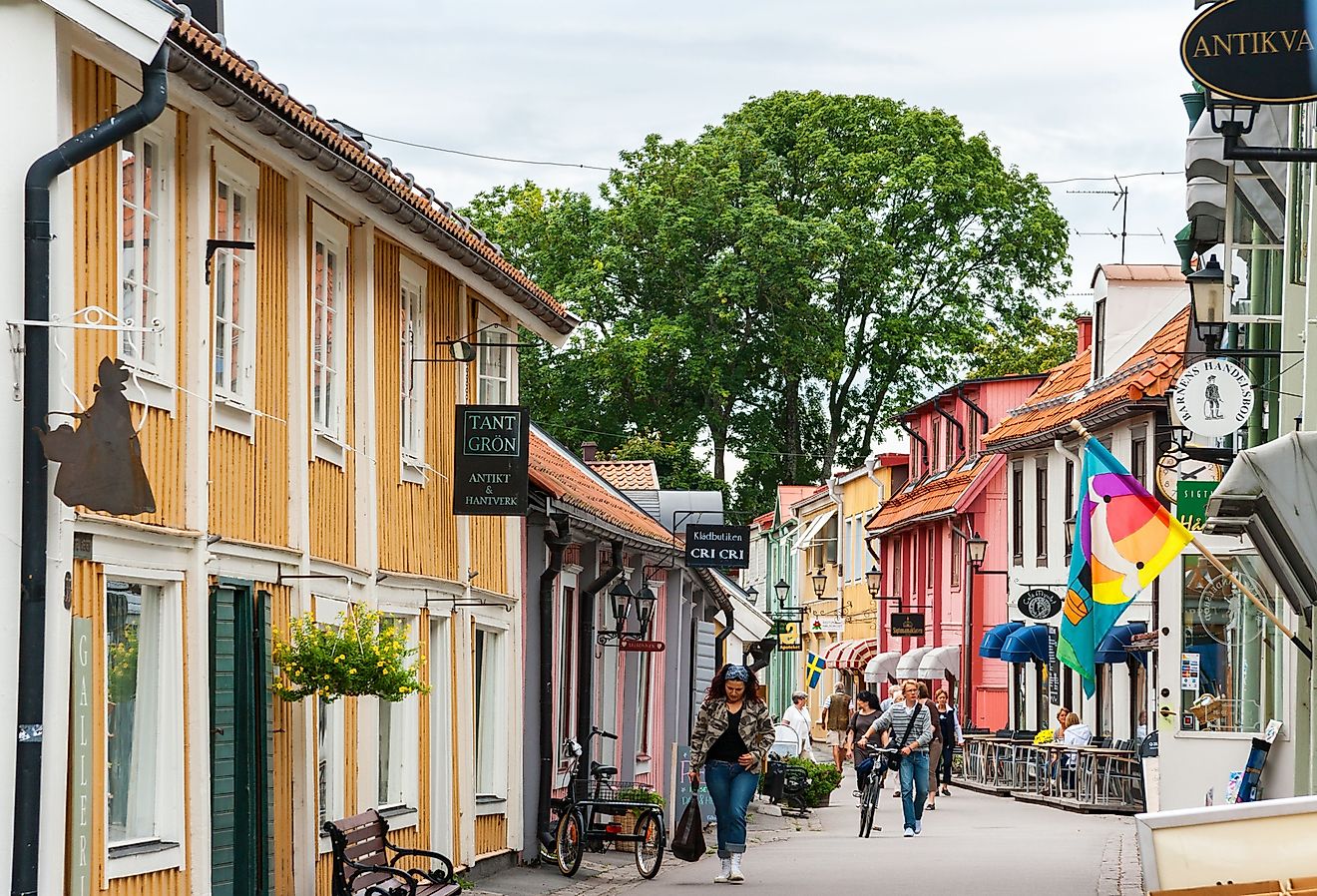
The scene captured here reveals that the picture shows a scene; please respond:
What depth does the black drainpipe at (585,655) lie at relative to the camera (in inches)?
868

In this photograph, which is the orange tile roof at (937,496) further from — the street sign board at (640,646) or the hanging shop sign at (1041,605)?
the street sign board at (640,646)

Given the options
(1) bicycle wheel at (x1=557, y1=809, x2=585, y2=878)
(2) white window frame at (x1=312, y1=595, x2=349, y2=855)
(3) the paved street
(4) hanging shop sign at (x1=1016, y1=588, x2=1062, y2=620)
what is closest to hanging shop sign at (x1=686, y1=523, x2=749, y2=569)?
(3) the paved street

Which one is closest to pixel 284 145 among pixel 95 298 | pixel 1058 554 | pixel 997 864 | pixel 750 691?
pixel 95 298

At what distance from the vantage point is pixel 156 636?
11055 mm

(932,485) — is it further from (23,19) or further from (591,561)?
(23,19)

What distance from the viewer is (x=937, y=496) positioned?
51375 millimetres

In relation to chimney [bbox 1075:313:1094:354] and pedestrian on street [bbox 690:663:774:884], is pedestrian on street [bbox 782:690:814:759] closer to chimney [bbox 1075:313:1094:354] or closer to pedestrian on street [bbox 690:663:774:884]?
chimney [bbox 1075:313:1094:354]

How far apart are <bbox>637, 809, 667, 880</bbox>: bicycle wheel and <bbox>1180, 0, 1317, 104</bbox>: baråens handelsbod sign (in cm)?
1016

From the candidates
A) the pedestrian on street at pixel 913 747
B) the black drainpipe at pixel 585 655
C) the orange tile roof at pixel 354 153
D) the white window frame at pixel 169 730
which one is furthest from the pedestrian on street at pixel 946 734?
the white window frame at pixel 169 730

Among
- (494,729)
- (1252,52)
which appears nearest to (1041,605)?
(494,729)

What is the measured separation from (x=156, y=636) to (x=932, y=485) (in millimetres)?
42640

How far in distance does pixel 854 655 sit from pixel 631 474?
1029 inches

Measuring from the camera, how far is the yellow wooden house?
392 inches

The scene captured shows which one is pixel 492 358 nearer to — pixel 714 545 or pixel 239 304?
pixel 714 545
